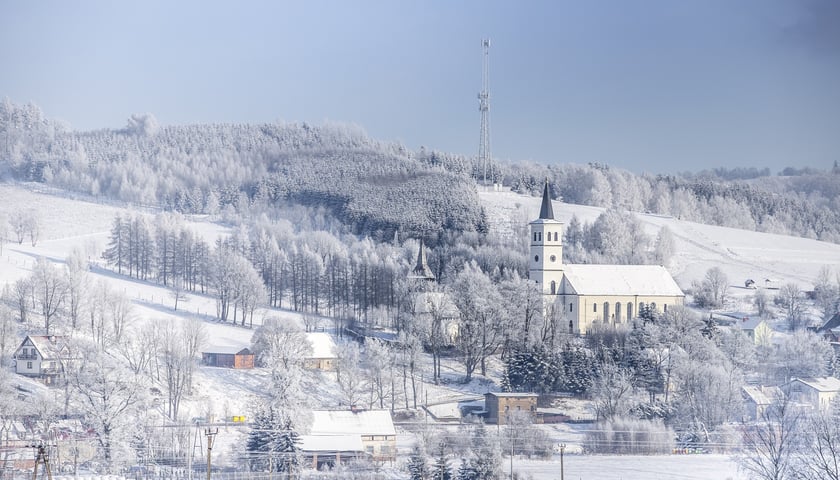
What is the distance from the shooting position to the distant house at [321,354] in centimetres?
5375

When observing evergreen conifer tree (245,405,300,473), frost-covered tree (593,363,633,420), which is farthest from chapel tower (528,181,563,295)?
evergreen conifer tree (245,405,300,473)

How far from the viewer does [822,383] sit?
51.3m

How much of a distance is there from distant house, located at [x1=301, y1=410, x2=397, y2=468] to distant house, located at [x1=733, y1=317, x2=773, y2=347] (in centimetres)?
2366

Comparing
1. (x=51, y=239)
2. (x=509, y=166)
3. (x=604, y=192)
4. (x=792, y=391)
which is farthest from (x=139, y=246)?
(x=509, y=166)

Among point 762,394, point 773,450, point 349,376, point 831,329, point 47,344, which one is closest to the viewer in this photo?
point 773,450

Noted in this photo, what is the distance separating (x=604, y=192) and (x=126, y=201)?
138ft

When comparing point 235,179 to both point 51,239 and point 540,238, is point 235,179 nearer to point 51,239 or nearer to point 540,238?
point 51,239

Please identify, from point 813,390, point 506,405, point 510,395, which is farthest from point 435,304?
point 813,390

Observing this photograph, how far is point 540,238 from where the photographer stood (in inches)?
2530

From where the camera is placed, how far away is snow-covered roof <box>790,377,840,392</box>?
50438mm

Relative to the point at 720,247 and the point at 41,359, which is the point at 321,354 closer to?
the point at 41,359

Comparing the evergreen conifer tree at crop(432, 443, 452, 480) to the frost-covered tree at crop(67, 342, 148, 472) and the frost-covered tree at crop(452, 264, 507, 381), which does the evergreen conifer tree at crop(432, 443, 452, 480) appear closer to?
the frost-covered tree at crop(67, 342, 148, 472)

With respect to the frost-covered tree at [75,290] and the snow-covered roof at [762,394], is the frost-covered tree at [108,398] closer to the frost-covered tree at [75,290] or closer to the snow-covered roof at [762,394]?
the frost-covered tree at [75,290]

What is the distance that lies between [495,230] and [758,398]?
38.4 meters
